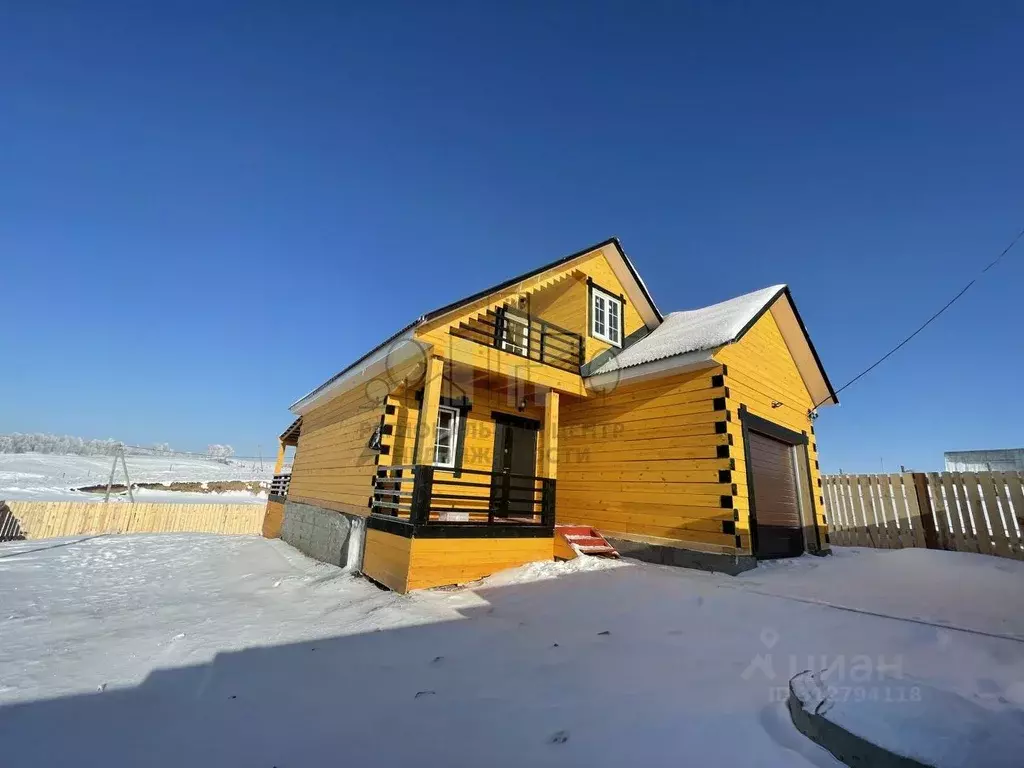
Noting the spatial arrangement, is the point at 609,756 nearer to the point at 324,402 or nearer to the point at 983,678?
the point at 983,678

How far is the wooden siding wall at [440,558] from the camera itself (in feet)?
22.9

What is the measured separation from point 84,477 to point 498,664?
6291 centimetres

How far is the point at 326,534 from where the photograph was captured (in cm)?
1078

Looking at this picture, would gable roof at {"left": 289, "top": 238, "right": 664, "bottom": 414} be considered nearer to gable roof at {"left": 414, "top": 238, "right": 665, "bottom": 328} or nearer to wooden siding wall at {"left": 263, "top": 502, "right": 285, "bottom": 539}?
gable roof at {"left": 414, "top": 238, "right": 665, "bottom": 328}

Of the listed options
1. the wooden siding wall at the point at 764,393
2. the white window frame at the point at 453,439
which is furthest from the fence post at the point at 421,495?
the wooden siding wall at the point at 764,393

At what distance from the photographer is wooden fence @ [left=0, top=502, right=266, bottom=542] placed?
696 inches

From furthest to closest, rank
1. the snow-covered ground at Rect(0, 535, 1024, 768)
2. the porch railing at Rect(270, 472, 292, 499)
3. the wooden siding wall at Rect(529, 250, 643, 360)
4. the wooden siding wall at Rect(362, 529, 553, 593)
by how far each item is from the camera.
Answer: the porch railing at Rect(270, 472, 292, 499) → the wooden siding wall at Rect(529, 250, 643, 360) → the wooden siding wall at Rect(362, 529, 553, 593) → the snow-covered ground at Rect(0, 535, 1024, 768)

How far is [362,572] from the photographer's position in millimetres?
8664

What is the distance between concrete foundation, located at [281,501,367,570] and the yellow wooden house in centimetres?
7

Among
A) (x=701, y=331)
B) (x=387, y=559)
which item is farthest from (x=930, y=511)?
(x=387, y=559)

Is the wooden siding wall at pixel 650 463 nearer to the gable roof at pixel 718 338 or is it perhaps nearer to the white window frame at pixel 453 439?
the gable roof at pixel 718 338

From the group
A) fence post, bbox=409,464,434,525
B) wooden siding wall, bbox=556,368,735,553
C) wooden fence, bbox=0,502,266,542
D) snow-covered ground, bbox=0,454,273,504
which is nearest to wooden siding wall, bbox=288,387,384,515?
fence post, bbox=409,464,434,525

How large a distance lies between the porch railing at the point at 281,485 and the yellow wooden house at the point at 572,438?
13.8 ft

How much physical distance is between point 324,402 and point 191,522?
13834 mm
